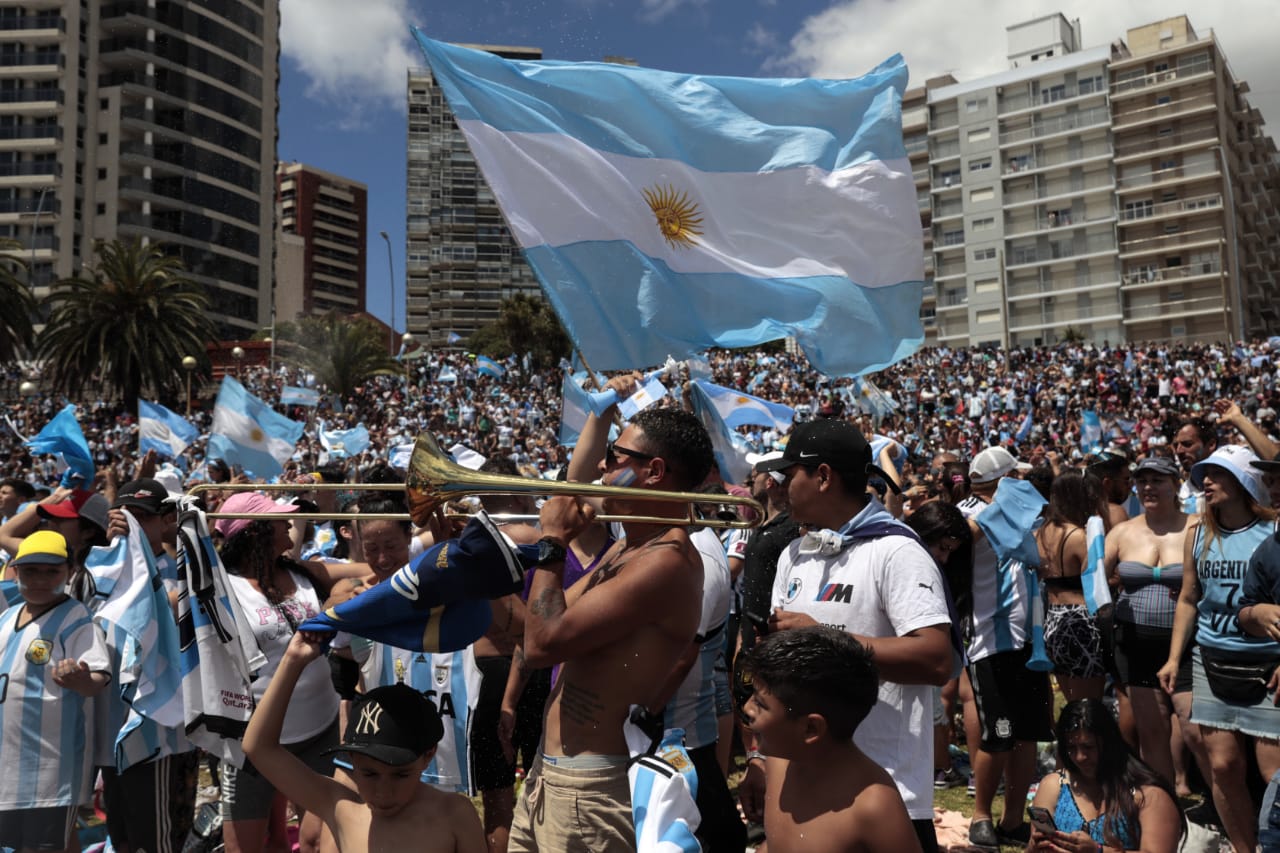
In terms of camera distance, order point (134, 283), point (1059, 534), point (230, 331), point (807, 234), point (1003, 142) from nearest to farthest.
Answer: point (1059, 534) → point (807, 234) → point (134, 283) → point (230, 331) → point (1003, 142)

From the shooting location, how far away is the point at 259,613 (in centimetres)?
479

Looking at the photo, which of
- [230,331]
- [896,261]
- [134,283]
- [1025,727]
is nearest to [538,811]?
[1025,727]

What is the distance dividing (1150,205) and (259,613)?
93105mm

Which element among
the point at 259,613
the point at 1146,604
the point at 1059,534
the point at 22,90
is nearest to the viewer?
the point at 259,613

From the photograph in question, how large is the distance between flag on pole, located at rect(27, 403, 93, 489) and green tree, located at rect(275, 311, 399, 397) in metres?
44.2

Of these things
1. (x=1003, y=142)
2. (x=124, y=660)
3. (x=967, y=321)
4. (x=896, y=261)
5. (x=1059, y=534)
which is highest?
(x=1003, y=142)

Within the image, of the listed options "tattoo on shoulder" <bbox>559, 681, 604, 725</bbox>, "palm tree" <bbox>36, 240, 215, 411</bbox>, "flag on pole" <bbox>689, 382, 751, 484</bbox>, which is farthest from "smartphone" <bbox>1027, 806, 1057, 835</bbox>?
"palm tree" <bbox>36, 240, 215, 411</bbox>

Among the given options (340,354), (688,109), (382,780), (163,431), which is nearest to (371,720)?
(382,780)

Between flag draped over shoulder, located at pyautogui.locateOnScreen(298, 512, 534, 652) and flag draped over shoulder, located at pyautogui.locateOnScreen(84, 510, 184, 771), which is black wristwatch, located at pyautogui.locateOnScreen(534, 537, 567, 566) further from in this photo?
flag draped over shoulder, located at pyautogui.locateOnScreen(84, 510, 184, 771)

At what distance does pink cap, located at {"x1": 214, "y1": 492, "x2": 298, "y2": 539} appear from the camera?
4.75 m

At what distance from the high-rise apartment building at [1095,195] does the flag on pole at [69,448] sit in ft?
278

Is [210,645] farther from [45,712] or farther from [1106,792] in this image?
[1106,792]

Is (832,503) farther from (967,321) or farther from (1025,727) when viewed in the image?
(967,321)

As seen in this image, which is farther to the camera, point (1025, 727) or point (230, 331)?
point (230, 331)
